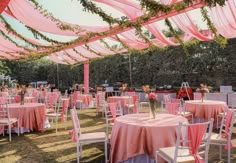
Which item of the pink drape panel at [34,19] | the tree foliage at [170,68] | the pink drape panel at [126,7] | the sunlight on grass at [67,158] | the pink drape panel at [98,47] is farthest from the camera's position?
the tree foliage at [170,68]

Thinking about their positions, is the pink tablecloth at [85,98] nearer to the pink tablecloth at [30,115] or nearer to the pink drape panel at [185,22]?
the pink tablecloth at [30,115]

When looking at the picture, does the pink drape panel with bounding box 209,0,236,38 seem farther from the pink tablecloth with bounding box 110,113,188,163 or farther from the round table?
the round table

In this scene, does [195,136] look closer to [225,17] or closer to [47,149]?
[47,149]

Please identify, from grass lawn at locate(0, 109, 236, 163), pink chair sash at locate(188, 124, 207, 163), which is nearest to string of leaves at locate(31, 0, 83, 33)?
grass lawn at locate(0, 109, 236, 163)

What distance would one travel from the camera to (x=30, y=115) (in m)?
7.00

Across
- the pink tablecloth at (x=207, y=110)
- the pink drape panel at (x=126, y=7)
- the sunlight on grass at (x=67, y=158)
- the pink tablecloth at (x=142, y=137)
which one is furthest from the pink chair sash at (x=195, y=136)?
the pink tablecloth at (x=207, y=110)

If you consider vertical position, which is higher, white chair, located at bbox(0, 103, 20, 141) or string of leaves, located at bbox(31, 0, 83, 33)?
string of leaves, located at bbox(31, 0, 83, 33)

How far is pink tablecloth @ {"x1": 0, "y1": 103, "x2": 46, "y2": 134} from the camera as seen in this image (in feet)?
22.6

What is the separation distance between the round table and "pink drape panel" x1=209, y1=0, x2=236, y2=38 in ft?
16.8

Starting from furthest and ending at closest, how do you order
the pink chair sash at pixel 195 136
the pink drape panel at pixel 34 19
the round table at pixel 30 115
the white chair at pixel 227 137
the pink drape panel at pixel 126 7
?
1. the round table at pixel 30 115
2. the pink drape panel at pixel 34 19
3. the pink drape panel at pixel 126 7
4. the white chair at pixel 227 137
5. the pink chair sash at pixel 195 136

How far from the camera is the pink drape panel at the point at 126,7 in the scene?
5.05 meters

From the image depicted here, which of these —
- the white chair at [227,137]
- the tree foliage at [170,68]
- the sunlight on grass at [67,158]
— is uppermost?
the tree foliage at [170,68]

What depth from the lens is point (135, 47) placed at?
10.3 meters

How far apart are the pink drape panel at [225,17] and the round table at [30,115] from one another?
5.11 metres
